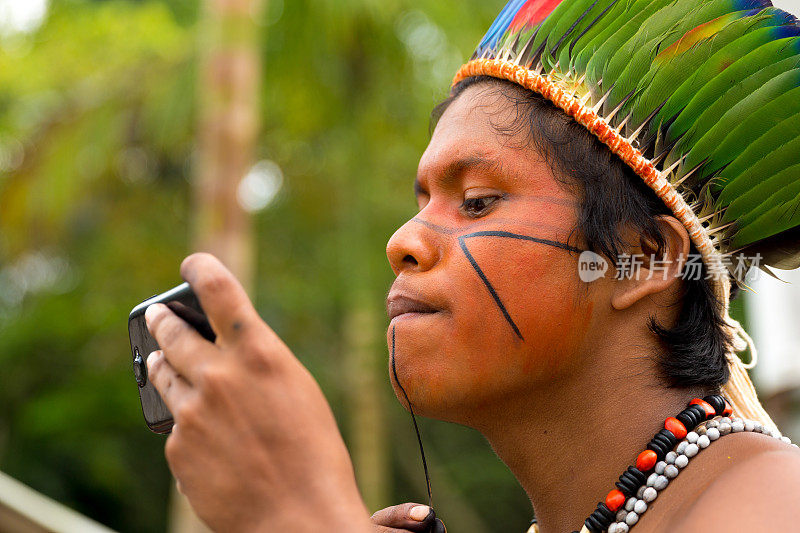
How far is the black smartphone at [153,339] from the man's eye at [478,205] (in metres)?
0.73

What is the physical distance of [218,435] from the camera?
1203mm

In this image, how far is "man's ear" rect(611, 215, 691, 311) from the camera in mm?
1825

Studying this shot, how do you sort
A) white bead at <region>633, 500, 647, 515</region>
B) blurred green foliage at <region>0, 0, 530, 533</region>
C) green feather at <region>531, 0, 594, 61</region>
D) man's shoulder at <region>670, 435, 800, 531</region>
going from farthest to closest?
blurred green foliage at <region>0, 0, 530, 533</region>, green feather at <region>531, 0, 594, 61</region>, white bead at <region>633, 500, 647, 515</region>, man's shoulder at <region>670, 435, 800, 531</region>

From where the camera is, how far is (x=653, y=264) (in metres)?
1.86

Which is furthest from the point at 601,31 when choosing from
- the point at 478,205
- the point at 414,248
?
the point at 414,248

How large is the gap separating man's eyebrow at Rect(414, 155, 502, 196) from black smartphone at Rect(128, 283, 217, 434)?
29.1 inches

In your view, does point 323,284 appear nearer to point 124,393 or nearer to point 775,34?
point 124,393

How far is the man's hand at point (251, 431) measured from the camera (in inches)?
46.7

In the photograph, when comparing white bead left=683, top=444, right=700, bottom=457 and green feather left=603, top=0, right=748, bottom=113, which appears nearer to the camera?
white bead left=683, top=444, right=700, bottom=457

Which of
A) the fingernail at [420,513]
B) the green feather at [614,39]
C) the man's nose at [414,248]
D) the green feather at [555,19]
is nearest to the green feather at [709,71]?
the green feather at [614,39]

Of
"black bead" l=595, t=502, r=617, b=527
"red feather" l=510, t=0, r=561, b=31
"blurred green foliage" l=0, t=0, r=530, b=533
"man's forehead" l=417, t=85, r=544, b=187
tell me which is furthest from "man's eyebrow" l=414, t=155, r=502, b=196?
"blurred green foliage" l=0, t=0, r=530, b=533

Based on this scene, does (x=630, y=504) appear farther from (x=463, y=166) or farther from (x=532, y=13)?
(x=532, y=13)

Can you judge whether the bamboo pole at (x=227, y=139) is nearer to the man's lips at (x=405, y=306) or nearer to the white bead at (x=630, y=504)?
the man's lips at (x=405, y=306)

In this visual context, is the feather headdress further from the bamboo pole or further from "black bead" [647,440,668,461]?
the bamboo pole
